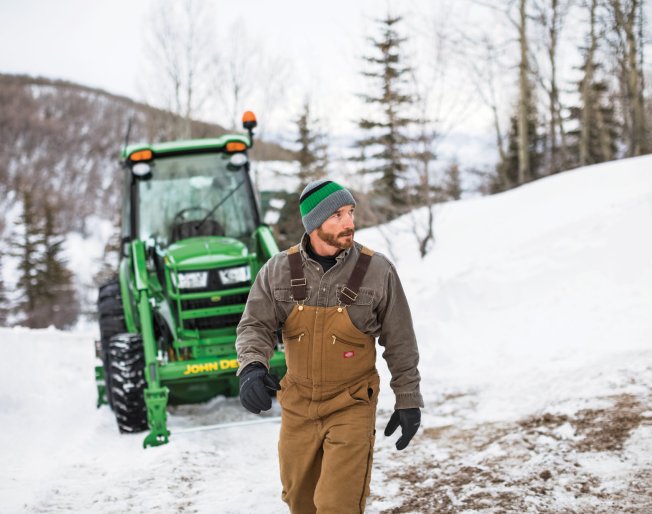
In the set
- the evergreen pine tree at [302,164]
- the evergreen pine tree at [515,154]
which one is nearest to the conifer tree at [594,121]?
the evergreen pine tree at [515,154]

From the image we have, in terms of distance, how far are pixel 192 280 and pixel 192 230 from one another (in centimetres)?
88

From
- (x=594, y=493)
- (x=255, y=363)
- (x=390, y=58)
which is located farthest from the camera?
(x=390, y=58)

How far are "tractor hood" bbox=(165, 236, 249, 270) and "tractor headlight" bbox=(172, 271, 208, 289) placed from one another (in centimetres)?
5

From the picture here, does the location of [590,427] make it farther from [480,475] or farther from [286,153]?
[286,153]

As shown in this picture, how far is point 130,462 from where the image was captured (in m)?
4.71

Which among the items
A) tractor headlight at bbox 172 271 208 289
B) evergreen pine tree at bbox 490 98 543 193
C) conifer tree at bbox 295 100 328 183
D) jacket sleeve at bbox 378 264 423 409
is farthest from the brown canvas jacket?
evergreen pine tree at bbox 490 98 543 193

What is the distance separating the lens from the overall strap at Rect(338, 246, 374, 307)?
2648 millimetres

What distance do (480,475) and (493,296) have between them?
459 centimetres

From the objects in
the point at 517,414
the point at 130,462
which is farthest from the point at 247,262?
the point at 517,414

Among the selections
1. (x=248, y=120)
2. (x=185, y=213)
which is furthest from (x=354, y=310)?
(x=185, y=213)

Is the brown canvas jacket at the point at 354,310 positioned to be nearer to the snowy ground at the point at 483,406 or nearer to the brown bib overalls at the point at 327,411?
the brown bib overalls at the point at 327,411

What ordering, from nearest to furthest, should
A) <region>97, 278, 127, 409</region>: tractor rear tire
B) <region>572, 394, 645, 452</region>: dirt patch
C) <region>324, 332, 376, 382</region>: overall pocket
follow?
<region>324, 332, 376, 382</region>: overall pocket, <region>572, 394, 645, 452</region>: dirt patch, <region>97, 278, 127, 409</region>: tractor rear tire

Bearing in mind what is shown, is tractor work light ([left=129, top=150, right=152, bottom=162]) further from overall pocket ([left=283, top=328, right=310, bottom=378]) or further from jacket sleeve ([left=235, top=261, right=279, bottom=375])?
overall pocket ([left=283, top=328, right=310, bottom=378])

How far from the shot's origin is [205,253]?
5730mm
